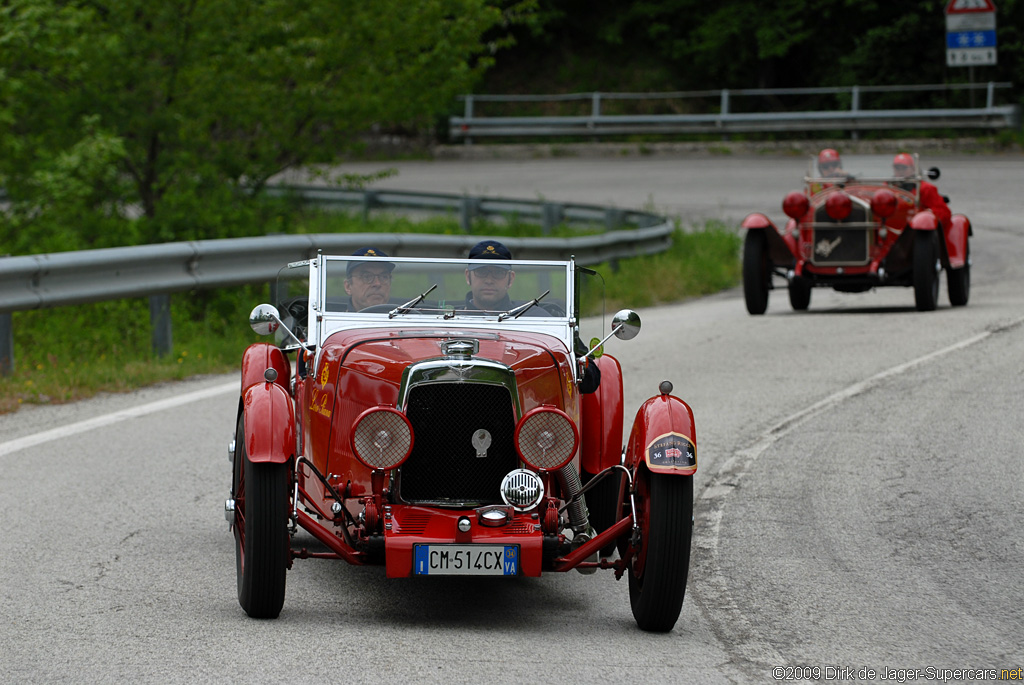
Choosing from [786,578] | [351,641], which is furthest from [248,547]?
[786,578]

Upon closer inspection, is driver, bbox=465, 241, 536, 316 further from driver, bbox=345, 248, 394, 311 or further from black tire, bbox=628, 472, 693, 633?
black tire, bbox=628, 472, 693, 633

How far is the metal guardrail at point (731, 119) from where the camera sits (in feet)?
103

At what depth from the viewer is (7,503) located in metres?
6.89

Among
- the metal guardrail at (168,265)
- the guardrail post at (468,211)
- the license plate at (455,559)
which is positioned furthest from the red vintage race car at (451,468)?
the guardrail post at (468,211)

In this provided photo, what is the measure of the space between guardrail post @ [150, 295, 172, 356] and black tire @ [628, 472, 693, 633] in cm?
682

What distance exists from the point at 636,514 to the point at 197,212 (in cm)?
1123

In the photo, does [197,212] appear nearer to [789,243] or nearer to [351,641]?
[789,243]

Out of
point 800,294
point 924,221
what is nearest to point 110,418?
point 800,294

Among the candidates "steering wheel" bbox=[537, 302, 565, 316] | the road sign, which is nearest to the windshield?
"steering wheel" bbox=[537, 302, 565, 316]

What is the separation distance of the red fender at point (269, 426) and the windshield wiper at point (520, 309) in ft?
3.80

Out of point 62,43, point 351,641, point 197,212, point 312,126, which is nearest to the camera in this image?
point 351,641

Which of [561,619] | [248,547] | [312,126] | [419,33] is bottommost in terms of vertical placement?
[561,619]

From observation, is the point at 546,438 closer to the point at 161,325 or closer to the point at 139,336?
the point at 161,325

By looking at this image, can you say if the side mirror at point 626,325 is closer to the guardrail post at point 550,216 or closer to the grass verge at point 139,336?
the grass verge at point 139,336
